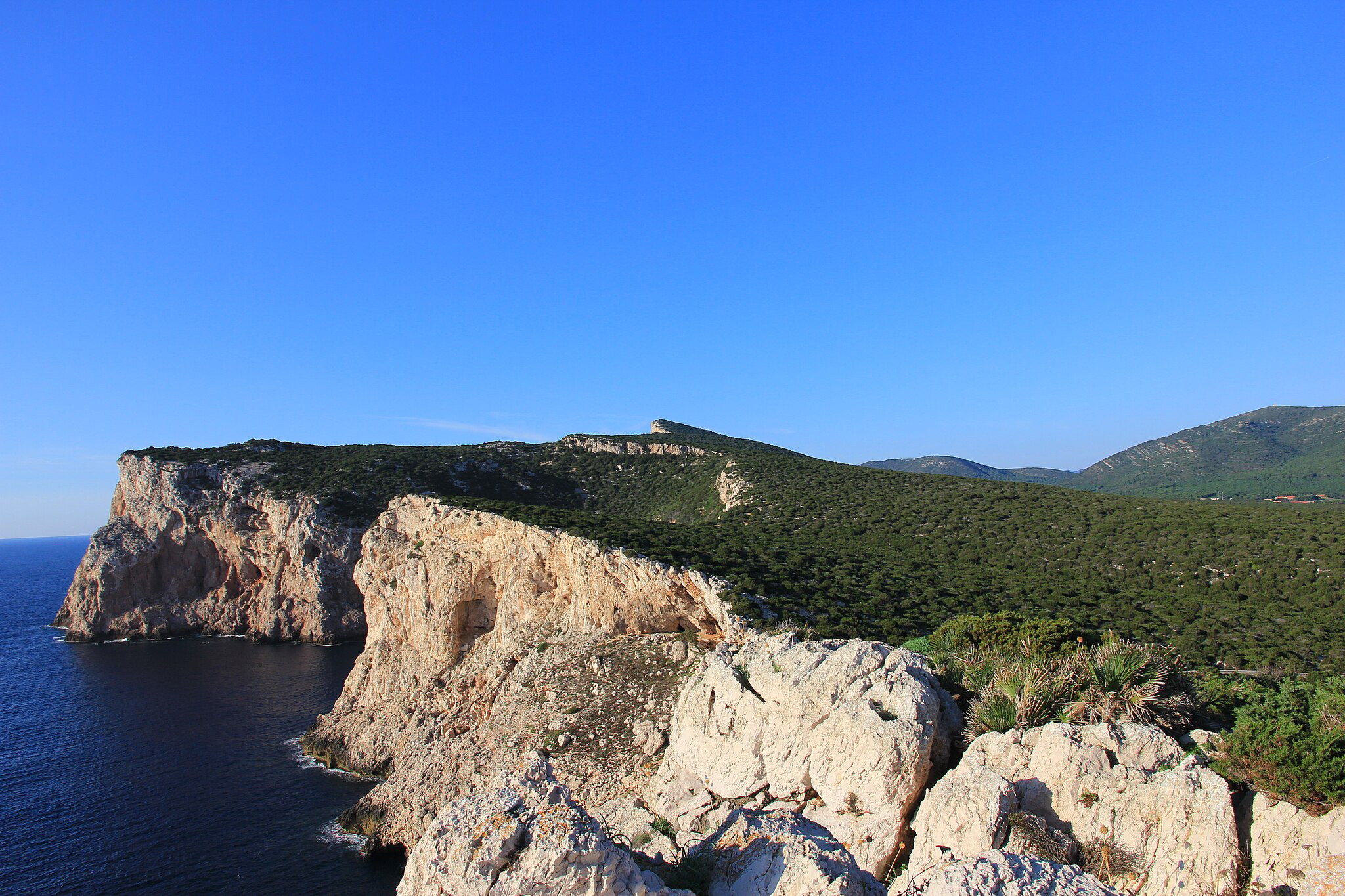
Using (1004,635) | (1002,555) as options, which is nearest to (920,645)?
(1004,635)

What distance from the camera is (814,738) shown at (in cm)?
1134

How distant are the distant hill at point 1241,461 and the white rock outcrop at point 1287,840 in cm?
11678

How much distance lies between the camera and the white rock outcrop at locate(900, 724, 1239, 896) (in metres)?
7.43

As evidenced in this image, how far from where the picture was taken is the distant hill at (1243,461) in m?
112

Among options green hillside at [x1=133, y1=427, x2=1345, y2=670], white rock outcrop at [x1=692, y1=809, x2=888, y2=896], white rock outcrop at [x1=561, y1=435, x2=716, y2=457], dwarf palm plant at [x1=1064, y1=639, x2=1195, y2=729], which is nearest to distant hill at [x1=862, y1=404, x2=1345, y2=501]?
white rock outcrop at [x1=561, y1=435, x2=716, y2=457]

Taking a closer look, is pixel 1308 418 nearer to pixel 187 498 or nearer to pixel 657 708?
pixel 657 708

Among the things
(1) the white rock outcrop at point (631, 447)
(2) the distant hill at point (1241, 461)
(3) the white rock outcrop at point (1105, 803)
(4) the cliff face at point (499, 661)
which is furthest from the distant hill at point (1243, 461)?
(3) the white rock outcrop at point (1105, 803)

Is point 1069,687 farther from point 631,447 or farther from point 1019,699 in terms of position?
point 631,447

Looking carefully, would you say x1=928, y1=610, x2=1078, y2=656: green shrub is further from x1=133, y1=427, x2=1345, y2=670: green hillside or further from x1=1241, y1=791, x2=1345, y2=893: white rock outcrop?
x1=133, y1=427, x2=1345, y2=670: green hillside

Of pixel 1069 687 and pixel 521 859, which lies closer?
pixel 521 859

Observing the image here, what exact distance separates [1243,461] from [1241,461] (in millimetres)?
290

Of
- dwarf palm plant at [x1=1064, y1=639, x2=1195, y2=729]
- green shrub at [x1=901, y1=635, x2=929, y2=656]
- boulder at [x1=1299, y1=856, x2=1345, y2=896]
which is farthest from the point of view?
green shrub at [x1=901, y1=635, x2=929, y2=656]

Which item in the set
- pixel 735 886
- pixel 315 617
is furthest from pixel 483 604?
pixel 315 617

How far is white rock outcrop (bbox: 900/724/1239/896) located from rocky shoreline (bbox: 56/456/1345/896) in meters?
0.02
